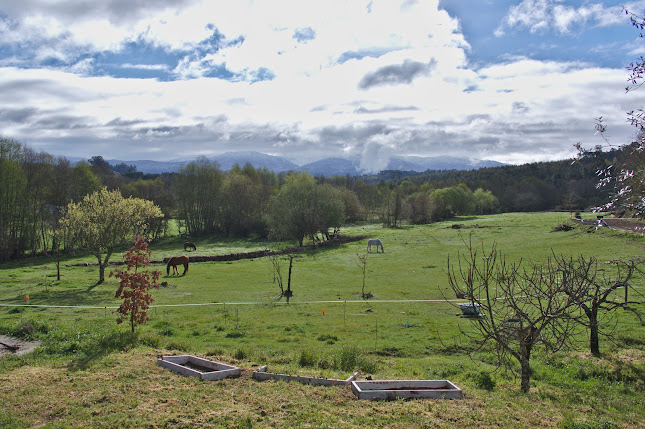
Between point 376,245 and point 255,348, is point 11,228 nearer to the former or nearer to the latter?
point 376,245

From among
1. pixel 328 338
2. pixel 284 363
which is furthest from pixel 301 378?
pixel 328 338

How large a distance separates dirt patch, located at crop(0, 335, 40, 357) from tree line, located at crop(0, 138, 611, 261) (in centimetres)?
2546

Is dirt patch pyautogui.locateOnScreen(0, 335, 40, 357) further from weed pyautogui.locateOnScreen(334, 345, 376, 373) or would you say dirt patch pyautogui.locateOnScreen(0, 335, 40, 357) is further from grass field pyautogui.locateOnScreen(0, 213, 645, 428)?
weed pyautogui.locateOnScreen(334, 345, 376, 373)

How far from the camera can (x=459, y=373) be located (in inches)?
575

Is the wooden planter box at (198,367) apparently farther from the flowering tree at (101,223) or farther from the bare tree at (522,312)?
the flowering tree at (101,223)

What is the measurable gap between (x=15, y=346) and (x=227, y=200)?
81.1 meters

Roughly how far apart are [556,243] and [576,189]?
106025 mm

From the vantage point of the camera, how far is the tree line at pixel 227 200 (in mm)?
63616

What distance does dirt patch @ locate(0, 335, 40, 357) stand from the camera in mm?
15788

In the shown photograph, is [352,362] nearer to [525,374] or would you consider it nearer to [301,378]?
[301,378]

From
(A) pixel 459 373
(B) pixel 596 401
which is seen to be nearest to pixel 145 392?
(A) pixel 459 373

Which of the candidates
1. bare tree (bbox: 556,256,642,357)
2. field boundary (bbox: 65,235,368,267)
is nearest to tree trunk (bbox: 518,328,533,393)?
bare tree (bbox: 556,256,642,357)

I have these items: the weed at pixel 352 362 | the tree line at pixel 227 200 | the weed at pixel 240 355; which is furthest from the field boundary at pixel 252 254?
the weed at pixel 352 362

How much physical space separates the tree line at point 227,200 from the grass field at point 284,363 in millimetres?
21310
